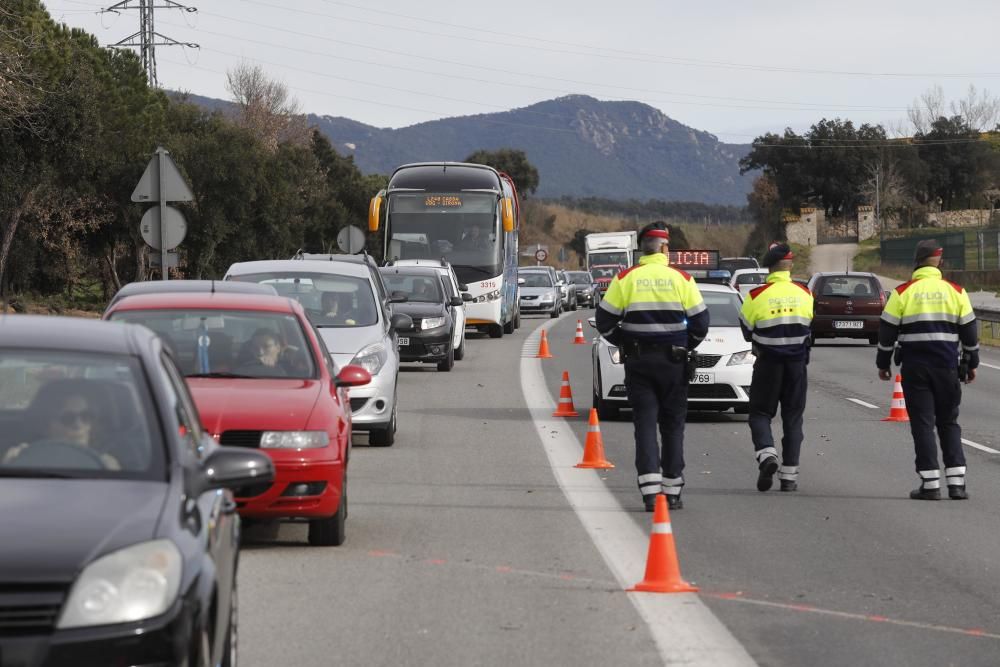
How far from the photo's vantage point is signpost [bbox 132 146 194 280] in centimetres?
1980

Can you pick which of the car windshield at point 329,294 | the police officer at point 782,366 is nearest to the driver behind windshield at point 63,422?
the police officer at point 782,366

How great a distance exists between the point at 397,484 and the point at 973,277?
56.1 m

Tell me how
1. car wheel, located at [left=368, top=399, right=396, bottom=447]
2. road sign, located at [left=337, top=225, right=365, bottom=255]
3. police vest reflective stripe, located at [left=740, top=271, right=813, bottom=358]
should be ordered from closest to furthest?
1. police vest reflective stripe, located at [left=740, top=271, right=813, bottom=358]
2. car wheel, located at [left=368, top=399, right=396, bottom=447]
3. road sign, located at [left=337, top=225, right=365, bottom=255]

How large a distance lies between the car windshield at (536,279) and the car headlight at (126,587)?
51557mm

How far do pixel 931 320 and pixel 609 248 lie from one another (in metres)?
66.1

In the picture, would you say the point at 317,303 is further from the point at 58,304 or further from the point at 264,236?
the point at 264,236

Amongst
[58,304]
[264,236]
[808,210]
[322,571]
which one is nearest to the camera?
[322,571]

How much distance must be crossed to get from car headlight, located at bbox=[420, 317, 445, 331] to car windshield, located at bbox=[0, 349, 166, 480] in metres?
19.5

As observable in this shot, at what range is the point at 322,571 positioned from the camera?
28.8 feet

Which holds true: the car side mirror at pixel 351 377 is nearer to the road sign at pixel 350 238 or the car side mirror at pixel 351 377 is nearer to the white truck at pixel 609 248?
the road sign at pixel 350 238

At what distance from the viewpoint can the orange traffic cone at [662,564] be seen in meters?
8.17

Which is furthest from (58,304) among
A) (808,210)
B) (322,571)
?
(808,210)

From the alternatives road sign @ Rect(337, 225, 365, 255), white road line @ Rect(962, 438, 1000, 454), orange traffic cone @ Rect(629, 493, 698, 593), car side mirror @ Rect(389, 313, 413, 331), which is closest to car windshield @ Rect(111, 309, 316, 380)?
orange traffic cone @ Rect(629, 493, 698, 593)

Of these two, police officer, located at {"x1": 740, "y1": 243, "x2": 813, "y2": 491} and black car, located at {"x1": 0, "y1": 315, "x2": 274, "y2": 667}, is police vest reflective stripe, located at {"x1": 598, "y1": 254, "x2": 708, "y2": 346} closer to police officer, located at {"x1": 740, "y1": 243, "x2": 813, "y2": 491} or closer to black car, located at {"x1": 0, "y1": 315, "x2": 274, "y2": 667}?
police officer, located at {"x1": 740, "y1": 243, "x2": 813, "y2": 491}
